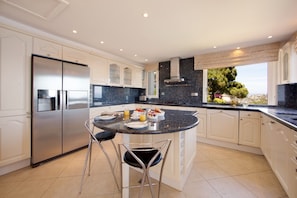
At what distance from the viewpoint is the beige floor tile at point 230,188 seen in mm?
1569

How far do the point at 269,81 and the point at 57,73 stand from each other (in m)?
4.21

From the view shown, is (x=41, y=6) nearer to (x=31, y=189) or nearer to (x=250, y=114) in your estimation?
(x=31, y=189)

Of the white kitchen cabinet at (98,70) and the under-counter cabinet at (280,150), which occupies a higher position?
the white kitchen cabinet at (98,70)

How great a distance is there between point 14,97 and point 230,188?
3155 millimetres

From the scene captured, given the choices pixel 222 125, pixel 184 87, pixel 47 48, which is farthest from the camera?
pixel 184 87

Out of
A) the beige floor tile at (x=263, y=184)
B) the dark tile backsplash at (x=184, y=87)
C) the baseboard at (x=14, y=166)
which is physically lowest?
the beige floor tile at (x=263, y=184)

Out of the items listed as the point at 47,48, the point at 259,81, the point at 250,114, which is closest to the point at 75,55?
the point at 47,48

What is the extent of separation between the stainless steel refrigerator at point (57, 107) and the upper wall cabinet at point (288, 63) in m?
3.60

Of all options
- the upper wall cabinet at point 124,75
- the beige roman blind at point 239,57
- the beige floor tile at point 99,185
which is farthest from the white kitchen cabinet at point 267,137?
the upper wall cabinet at point 124,75

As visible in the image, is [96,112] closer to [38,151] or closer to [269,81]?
[38,151]

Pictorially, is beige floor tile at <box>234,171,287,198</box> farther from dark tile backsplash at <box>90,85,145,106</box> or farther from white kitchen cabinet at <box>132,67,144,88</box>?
white kitchen cabinet at <box>132,67,144,88</box>

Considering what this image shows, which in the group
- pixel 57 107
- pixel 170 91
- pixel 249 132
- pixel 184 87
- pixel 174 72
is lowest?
pixel 249 132

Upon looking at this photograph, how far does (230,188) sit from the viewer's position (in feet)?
5.53

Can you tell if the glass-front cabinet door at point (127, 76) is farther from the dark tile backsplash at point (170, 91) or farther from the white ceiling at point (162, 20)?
the white ceiling at point (162, 20)
